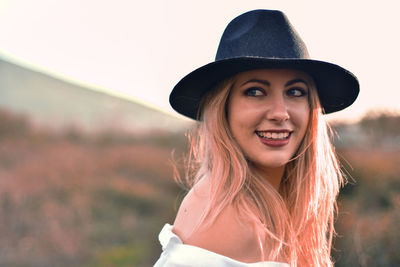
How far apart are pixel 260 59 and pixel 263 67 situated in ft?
0.25

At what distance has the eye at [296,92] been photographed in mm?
2750

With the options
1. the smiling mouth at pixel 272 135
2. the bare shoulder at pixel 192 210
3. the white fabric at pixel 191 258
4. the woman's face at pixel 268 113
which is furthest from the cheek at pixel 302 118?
the white fabric at pixel 191 258

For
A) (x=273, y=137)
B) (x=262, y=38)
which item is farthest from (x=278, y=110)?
(x=262, y=38)

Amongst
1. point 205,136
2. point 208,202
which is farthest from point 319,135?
point 208,202

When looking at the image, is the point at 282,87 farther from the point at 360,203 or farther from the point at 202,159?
the point at 360,203

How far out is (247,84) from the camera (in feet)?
8.80

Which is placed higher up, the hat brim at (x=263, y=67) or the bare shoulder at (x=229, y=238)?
the hat brim at (x=263, y=67)

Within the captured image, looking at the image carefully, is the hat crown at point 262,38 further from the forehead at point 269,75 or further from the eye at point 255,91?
the eye at point 255,91

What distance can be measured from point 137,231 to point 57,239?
6.87 feet

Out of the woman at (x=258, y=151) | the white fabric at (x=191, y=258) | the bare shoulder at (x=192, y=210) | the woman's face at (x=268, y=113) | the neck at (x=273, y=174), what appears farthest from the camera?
the neck at (x=273, y=174)

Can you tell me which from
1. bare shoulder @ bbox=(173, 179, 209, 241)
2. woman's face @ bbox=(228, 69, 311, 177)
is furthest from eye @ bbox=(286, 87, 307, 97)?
bare shoulder @ bbox=(173, 179, 209, 241)

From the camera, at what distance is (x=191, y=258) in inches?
94.7

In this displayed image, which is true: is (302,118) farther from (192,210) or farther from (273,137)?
(192,210)

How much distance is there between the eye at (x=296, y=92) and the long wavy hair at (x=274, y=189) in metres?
0.08
